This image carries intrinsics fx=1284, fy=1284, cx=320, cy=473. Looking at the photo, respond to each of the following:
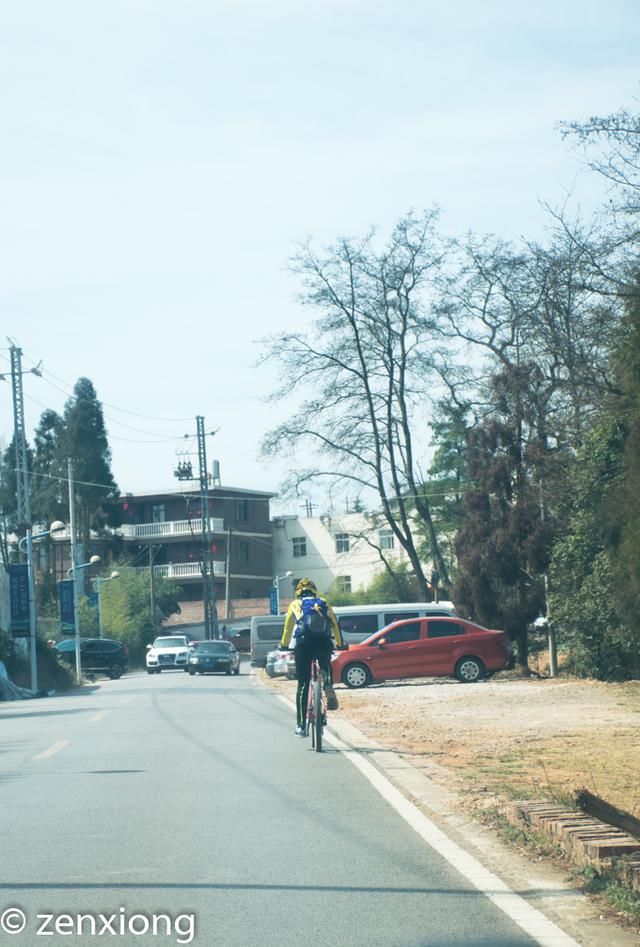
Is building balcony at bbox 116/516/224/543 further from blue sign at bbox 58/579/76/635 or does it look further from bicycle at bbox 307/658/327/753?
bicycle at bbox 307/658/327/753

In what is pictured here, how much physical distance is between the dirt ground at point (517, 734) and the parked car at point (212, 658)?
20.1m

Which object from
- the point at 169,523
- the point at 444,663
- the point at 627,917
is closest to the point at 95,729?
the point at 627,917

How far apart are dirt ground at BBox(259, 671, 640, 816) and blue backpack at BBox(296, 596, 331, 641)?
64.6 inches

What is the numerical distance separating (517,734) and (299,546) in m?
83.3

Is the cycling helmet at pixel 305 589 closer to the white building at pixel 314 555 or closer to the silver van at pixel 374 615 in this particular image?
the silver van at pixel 374 615

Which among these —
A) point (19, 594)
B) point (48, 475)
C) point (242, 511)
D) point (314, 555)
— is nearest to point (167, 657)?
point (19, 594)

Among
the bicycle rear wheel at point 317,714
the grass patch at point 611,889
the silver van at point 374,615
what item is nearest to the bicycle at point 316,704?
the bicycle rear wheel at point 317,714

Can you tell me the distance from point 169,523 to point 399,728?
73.5m

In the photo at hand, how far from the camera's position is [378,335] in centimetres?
4312

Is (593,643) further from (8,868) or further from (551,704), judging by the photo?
(8,868)

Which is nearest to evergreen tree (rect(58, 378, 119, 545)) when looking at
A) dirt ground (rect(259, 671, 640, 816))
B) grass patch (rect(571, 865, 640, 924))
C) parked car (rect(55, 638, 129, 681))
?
parked car (rect(55, 638, 129, 681))

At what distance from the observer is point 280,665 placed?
41.8m

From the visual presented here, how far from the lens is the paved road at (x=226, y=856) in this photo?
5.85 meters

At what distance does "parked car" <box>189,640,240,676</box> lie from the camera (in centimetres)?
4950
